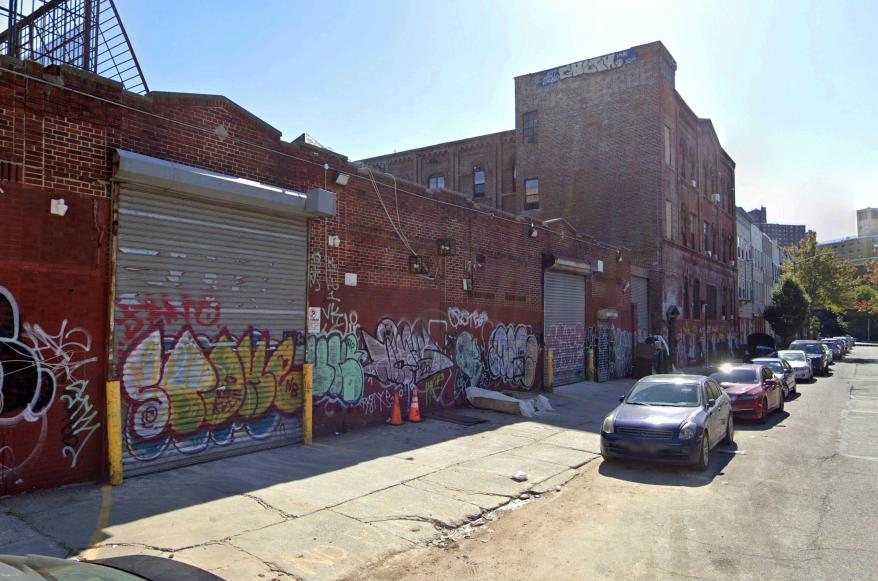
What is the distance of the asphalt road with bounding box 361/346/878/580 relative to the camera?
5406 mm

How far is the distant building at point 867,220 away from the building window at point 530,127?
161662 mm

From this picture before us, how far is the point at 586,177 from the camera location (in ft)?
98.4

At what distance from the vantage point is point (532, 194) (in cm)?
3200

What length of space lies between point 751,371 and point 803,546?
10022 millimetres

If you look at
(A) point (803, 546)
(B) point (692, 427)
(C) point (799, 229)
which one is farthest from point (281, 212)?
(C) point (799, 229)

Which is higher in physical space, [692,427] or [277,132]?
[277,132]

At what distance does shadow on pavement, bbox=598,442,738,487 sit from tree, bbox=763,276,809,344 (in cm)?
3935

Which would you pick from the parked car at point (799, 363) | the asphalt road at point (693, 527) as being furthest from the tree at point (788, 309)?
the asphalt road at point (693, 527)

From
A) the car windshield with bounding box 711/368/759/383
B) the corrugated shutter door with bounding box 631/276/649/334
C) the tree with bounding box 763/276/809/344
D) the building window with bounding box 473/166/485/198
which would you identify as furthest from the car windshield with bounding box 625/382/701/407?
the tree with bounding box 763/276/809/344

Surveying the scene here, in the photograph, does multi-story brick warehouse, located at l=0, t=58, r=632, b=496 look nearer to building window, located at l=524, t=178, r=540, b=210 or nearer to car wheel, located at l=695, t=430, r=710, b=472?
car wheel, located at l=695, t=430, r=710, b=472

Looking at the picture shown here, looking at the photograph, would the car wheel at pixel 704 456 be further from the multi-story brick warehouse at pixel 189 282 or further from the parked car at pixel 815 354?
the parked car at pixel 815 354

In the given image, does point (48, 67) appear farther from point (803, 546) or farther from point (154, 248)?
point (803, 546)

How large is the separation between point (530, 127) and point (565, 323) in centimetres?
1530

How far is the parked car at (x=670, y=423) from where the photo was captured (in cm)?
897
